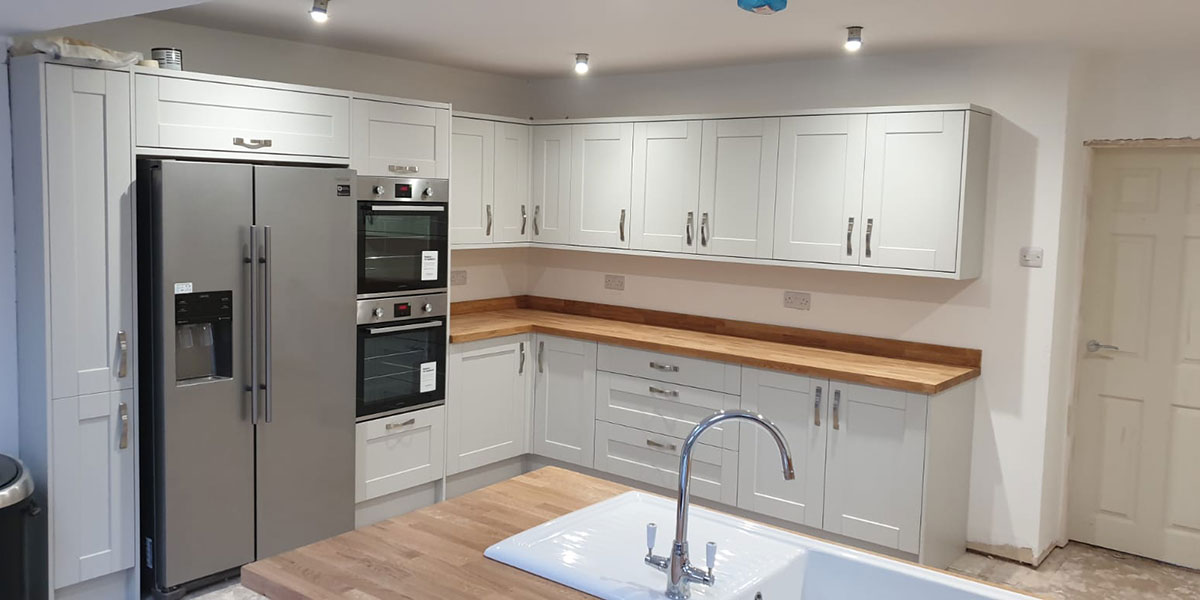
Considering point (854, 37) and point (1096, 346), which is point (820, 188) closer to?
point (854, 37)

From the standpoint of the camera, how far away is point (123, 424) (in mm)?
3545

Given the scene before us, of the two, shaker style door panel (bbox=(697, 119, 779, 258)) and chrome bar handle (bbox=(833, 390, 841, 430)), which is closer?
chrome bar handle (bbox=(833, 390, 841, 430))

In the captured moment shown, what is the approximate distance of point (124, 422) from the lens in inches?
140

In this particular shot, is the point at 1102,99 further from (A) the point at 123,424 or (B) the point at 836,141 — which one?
(A) the point at 123,424

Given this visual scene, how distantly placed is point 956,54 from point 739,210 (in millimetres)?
1221

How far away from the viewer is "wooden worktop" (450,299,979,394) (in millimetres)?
4156

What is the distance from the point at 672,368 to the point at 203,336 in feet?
7.16

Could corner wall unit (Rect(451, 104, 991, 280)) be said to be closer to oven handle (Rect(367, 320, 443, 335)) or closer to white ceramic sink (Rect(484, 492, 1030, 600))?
oven handle (Rect(367, 320, 443, 335))

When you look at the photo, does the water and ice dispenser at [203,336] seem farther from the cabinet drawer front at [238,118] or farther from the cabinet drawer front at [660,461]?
the cabinet drawer front at [660,461]

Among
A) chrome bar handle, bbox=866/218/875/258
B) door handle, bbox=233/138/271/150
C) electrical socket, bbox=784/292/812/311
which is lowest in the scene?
electrical socket, bbox=784/292/812/311

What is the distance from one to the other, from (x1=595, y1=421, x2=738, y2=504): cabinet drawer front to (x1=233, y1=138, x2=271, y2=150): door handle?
2214 millimetres

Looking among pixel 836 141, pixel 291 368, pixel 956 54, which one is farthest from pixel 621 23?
pixel 291 368

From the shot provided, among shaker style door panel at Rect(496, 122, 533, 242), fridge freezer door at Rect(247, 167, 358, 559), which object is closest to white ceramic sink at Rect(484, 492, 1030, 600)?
fridge freezer door at Rect(247, 167, 358, 559)

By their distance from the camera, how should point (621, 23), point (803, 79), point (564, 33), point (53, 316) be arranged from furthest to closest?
point (803, 79)
point (564, 33)
point (621, 23)
point (53, 316)
